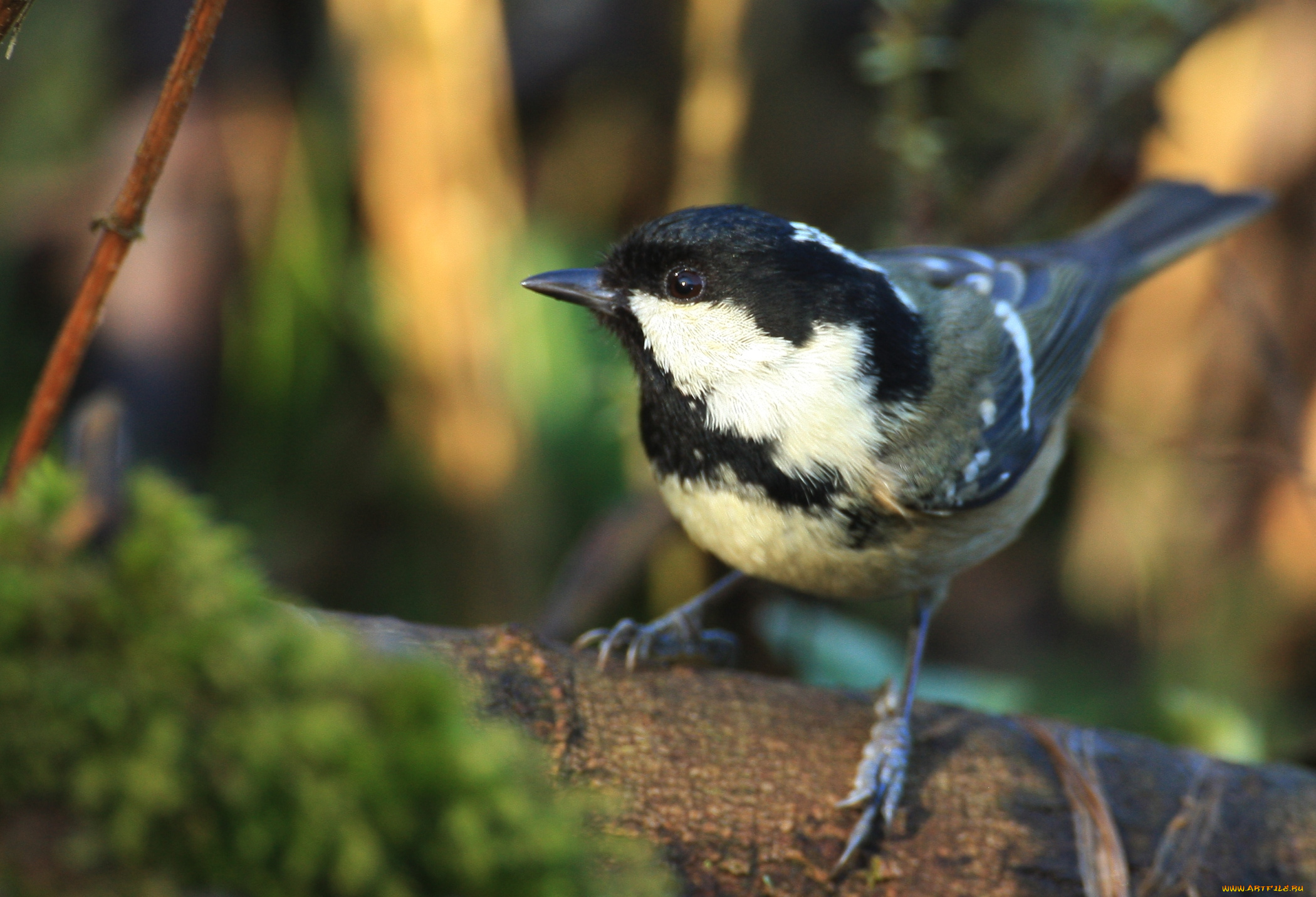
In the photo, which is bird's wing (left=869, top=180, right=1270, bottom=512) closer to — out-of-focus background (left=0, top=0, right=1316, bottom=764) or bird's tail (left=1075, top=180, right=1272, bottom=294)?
bird's tail (left=1075, top=180, right=1272, bottom=294)

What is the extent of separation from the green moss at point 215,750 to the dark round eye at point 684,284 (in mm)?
1229

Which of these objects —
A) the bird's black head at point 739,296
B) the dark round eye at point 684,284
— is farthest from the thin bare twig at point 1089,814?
the dark round eye at point 684,284

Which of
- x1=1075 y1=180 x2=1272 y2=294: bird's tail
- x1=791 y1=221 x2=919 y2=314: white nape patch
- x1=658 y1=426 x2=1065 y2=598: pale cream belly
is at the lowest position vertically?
x1=658 y1=426 x2=1065 y2=598: pale cream belly

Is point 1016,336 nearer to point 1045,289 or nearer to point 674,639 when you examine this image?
point 1045,289

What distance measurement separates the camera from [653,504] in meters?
3.10

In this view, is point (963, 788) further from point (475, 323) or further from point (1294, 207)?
point (1294, 207)

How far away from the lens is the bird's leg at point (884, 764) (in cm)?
160

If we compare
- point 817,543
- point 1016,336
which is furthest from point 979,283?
point 817,543

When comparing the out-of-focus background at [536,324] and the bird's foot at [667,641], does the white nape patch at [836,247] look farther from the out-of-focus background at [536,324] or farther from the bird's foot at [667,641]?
the out-of-focus background at [536,324]

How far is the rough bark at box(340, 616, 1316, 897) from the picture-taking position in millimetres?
1521

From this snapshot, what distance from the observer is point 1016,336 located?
95.7 inches

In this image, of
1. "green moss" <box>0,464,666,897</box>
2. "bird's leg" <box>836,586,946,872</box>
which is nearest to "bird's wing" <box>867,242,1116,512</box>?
"bird's leg" <box>836,586,946,872</box>

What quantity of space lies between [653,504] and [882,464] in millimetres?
1236

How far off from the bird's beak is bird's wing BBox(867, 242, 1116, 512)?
647 mm
